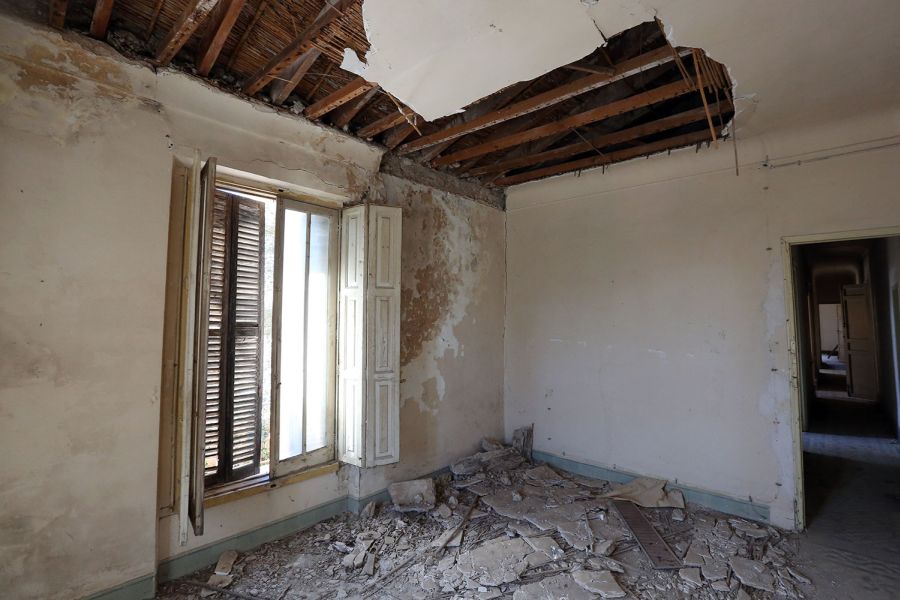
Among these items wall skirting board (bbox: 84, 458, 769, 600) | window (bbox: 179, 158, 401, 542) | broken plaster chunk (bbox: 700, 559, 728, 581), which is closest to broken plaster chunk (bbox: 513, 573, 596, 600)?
broken plaster chunk (bbox: 700, 559, 728, 581)

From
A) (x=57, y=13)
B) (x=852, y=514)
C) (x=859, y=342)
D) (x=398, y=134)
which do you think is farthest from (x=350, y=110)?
(x=859, y=342)

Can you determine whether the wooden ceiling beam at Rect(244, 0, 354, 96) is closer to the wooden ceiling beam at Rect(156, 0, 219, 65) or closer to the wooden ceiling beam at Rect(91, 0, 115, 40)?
the wooden ceiling beam at Rect(156, 0, 219, 65)

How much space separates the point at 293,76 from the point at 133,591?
2976mm

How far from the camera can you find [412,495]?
3318 millimetres

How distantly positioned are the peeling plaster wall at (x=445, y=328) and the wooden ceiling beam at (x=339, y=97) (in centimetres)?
82

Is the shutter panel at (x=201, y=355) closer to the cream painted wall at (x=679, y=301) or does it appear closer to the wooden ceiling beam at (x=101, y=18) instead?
the wooden ceiling beam at (x=101, y=18)

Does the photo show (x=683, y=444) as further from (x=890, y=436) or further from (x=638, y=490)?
(x=890, y=436)

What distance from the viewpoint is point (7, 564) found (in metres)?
1.83

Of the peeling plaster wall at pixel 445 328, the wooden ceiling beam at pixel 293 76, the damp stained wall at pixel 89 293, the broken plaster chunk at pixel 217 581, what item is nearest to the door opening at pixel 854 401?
the peeling plaster wall at pixel 445 328

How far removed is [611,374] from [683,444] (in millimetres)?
793

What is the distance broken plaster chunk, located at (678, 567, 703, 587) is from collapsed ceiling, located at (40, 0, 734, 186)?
2.83 m

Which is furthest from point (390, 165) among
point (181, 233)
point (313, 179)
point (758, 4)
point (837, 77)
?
point (837, 77)

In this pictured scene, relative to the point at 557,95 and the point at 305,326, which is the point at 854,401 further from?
the point at 305,326

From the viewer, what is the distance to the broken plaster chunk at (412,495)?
3246 mm
